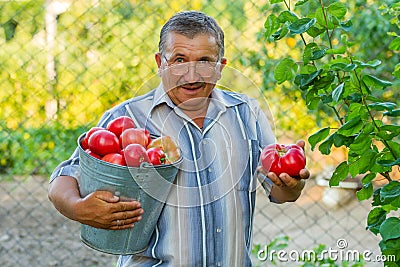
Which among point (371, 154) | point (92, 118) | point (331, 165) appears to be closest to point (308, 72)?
point (371, 154)

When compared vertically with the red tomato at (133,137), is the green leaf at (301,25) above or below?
above

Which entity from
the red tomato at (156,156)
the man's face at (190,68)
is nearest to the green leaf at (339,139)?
the man's face at (190,68)

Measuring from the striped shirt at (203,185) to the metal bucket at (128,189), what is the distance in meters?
0.06

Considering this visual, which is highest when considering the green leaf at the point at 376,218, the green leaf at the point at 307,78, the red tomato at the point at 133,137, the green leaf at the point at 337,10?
the green leaf at the point at 337,10

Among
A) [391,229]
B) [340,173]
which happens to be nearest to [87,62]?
[340,173]

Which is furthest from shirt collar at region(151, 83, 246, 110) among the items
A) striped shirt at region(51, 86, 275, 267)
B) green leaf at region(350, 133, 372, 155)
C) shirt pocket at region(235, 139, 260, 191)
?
green leaf at region(350, 133, 372, 155)

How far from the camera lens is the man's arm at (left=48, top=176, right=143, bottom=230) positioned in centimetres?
165

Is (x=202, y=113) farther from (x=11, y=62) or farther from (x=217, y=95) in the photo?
(x=11, y=62)

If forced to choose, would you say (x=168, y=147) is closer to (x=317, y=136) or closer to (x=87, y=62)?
(x=317, y=136)

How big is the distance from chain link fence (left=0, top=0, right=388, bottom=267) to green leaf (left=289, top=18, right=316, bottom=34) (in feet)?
6.48

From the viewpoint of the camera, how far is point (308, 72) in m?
1.86

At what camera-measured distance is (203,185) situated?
181cm

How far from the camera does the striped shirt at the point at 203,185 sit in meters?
1.81

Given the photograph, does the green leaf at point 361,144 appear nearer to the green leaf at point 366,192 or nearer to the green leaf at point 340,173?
the green leaf at point 340,173
